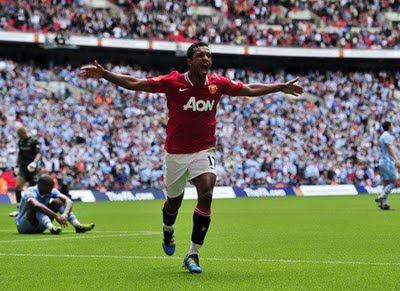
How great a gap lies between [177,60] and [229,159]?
12.9 m

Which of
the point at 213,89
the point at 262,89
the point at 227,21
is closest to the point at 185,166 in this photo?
the point at 213,89

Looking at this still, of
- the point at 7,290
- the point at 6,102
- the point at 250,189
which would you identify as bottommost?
the point at 250,189

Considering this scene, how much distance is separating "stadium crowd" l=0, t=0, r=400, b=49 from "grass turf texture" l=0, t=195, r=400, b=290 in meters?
30.3

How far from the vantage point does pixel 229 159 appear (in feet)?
154

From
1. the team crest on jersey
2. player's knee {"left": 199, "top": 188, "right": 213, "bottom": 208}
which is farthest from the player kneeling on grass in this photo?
the team crest on jersey

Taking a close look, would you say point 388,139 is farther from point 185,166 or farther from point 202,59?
point 202,59

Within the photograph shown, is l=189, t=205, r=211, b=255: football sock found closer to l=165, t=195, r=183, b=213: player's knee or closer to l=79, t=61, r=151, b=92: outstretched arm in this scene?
l=165, t=195, r=183, b=213: player's knee

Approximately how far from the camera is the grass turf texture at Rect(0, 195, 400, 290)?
381 inches

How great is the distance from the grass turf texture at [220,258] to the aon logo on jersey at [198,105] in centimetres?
192

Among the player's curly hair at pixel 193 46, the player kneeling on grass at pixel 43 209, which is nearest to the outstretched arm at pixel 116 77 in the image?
the player's curly hair at pixel 193 46

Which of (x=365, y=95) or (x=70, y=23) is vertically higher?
(x=70, y=23)

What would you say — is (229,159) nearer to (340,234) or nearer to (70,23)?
(70,23)

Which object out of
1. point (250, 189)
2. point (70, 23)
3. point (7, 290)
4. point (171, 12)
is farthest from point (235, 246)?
point (171, 12)

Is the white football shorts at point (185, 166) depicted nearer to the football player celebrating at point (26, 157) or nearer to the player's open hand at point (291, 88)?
the player's open hand at point (291, 88)
